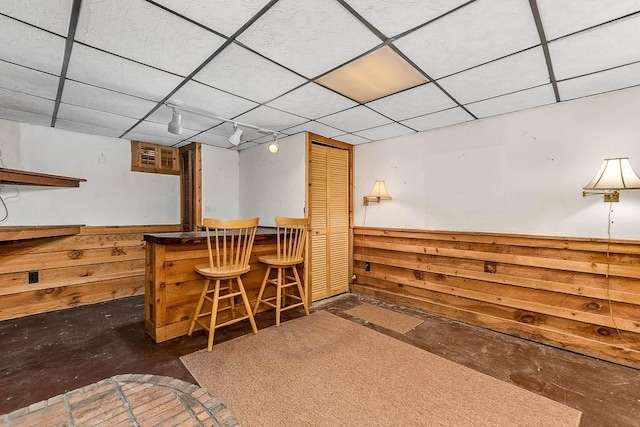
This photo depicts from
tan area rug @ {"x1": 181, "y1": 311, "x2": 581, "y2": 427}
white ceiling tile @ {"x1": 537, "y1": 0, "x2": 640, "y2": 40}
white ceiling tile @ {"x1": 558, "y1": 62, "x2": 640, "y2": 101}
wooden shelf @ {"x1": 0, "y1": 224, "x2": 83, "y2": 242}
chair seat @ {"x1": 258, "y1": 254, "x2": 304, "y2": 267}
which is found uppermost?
white ceiling tile @ {"x1": 537, "y1": 0, "x2": 640, "y2": 40}

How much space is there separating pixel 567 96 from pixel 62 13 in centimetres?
383

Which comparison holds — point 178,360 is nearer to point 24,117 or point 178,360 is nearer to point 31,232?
point 31,232

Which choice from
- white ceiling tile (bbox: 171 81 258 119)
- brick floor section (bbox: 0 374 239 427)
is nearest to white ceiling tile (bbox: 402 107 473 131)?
white ceiling tile (bbox: 171 81 258 119)

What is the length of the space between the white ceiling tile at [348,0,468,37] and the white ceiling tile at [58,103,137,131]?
2971 millimetres

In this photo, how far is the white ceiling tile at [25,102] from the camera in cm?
256

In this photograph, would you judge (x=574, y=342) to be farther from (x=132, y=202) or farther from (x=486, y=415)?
(x=132, y=202)

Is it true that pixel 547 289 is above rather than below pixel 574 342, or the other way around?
above

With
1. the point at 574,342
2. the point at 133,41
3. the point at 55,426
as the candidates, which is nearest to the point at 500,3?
the point at 133,41

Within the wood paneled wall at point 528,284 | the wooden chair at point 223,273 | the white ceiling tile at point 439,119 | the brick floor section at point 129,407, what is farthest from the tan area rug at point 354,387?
the white ceiling tile at point 439,119

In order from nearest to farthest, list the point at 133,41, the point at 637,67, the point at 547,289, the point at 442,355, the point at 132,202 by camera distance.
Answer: the point at 133,41 → the point at 637,67 → the point at 442,355 → the point at 547,289 → the point at 132,202

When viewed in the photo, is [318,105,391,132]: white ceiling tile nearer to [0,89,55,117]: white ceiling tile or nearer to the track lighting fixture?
the track lighting fixture

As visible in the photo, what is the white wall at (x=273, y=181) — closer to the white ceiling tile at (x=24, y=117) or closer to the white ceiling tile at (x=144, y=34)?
the white ceiling tile at (x=144, y=34)

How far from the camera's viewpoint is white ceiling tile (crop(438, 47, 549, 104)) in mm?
1989

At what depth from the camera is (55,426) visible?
164cm
